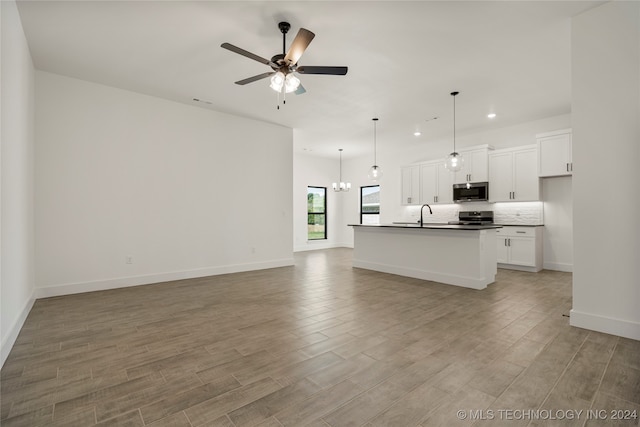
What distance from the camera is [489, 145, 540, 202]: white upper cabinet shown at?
6.24 m

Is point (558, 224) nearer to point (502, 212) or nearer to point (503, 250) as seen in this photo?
point (502, 212)

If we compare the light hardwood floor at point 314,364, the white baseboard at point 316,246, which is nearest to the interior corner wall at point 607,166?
the light hardwood floor at point 314,364

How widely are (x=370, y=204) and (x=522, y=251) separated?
4961 mm

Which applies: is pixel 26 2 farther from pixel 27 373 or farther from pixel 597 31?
pixel 597 31

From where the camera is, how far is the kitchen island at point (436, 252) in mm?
4645

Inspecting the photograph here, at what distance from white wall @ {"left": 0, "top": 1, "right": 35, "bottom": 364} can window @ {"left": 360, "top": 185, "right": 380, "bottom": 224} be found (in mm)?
8449

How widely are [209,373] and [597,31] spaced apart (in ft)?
15.5

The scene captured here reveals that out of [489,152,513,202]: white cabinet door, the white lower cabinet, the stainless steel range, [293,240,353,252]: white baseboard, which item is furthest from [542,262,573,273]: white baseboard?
[293,240,353,252]: white baseboard

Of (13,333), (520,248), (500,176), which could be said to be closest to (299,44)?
(13,333)

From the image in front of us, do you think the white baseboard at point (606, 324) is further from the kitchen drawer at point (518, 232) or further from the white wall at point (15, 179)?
the white wall at point (15, 179)

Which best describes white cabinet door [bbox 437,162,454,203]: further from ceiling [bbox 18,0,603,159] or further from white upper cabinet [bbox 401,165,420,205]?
ceiling [bbox 18,0,603,159]

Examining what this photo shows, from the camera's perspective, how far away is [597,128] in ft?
9.52

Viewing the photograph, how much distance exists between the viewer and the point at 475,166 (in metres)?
7.02

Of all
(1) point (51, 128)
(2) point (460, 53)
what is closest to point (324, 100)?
(2) point (460, 53)
